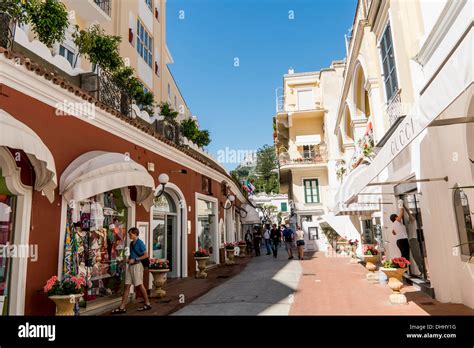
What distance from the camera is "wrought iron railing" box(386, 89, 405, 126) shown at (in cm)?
879

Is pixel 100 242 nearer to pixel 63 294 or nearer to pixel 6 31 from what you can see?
pixel 63 294

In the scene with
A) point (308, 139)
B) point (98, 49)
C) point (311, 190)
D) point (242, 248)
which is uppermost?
point (308, 139)

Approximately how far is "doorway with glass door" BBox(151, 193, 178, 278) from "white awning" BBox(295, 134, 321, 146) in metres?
18.8

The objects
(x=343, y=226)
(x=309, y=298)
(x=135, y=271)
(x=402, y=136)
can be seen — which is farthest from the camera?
(x=343, y=226)

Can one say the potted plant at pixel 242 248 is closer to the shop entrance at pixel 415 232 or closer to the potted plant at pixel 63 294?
the shop entrance at pixel 415 232

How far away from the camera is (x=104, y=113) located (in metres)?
7.36

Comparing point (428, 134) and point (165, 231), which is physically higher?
point (428, 134)

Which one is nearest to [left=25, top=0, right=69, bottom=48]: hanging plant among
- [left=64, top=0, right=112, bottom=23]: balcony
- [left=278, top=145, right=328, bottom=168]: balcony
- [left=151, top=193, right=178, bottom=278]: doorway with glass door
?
[left=151, top=193, right=178, bottom=278]: doorway with glass door

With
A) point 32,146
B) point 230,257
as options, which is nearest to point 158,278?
point 32,146

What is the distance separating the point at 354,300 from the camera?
24.4 feet

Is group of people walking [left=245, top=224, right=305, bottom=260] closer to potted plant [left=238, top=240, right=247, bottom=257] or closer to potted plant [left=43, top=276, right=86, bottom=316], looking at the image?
potted plant [left=238, top=240, right=247, bottom=257]

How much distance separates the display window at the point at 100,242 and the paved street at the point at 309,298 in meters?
1.86

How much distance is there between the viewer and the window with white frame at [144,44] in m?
17.2

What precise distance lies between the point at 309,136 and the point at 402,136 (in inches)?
974
